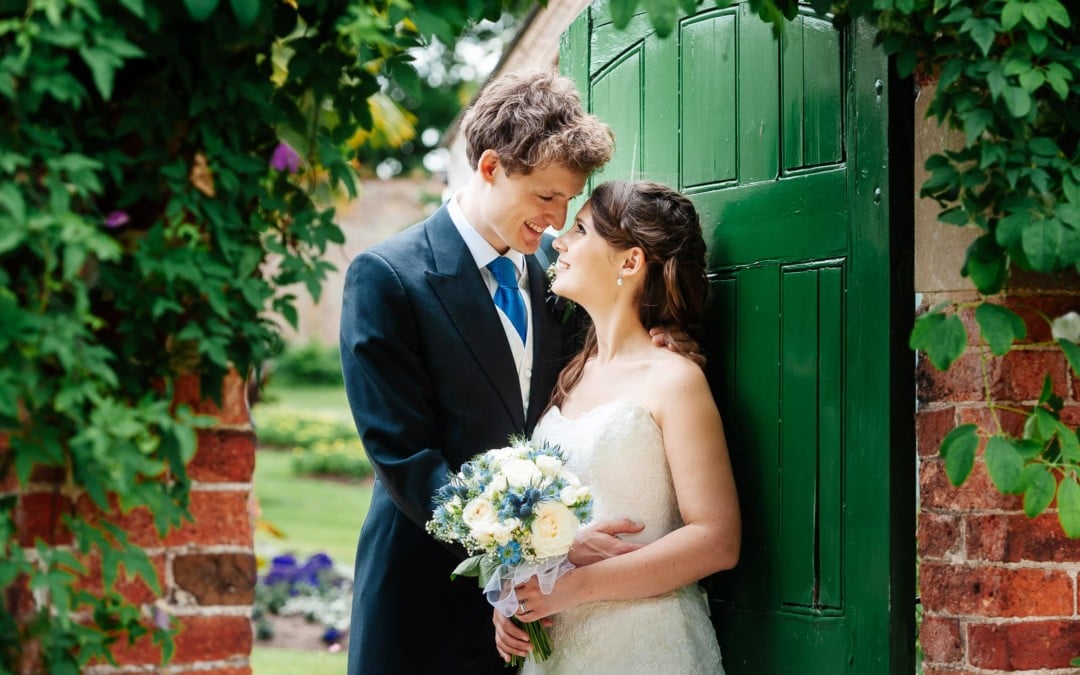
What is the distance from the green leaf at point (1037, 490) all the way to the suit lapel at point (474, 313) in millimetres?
1351

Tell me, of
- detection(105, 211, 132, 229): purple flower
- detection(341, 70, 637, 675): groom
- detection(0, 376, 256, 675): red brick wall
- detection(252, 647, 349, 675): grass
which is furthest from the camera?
detection(252, 647, 349, 675): grass

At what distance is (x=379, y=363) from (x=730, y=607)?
3.87 ft

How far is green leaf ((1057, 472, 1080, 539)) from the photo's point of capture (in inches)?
92.2

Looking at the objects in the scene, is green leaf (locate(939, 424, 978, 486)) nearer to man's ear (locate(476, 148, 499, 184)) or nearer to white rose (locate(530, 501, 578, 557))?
white rose (locate(530, 501, 578, 557))

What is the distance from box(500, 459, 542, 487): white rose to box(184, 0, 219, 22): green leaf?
4.04 feet

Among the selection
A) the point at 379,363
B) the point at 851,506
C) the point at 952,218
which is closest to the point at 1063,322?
the point at 952,218

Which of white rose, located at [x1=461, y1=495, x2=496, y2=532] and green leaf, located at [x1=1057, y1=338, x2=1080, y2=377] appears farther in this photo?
white rose, located at [x1=461, y1=495, x2=496, y2=532]

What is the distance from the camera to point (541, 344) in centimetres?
339

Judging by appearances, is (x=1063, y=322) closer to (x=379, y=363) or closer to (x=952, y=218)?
(x=952, y=218)

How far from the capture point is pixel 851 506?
2816 mm

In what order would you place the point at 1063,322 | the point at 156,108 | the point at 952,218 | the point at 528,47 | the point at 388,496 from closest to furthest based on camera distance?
the point at 156,108 < the point at 952,218 < the point at 1063,322 < the point at 388,496 < the point at 528,47

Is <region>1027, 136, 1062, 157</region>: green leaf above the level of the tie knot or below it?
above

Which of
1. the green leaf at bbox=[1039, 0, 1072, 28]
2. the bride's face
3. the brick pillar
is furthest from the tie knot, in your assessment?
the green leaf at bbox=[1039, 0, 1072, 28]

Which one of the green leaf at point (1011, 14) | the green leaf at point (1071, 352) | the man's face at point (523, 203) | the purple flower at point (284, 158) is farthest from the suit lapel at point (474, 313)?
the green leaf at point (1011, 14)
